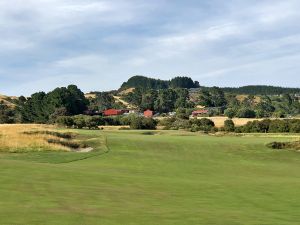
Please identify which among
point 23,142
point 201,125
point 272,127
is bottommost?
point 23,142

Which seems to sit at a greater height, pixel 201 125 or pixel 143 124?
pixel 143 124

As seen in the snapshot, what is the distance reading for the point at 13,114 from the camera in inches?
6471

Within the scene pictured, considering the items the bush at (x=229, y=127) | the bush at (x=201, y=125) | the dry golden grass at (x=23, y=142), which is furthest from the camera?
the bush at (x=201, y=125)

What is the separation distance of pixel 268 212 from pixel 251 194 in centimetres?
525

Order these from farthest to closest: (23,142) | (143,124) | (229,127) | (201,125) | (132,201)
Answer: (143,124), (201,125), (229,127), (23,142), (132,201)

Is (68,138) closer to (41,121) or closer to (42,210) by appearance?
(42,210)

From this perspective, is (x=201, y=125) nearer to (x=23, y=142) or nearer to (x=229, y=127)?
(x=229, y=127)

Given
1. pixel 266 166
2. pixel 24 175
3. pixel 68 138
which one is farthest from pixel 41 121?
pixel 24 175

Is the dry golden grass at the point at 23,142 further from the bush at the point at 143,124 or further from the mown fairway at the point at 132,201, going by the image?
the bush at the point at 143,124

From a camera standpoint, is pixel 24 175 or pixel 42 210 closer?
pixel 42 210

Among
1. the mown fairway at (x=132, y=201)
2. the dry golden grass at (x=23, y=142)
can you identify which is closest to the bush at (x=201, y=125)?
the dry golden grass at (x=23, y=142)

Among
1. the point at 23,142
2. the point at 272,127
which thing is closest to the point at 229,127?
the point at 272,127

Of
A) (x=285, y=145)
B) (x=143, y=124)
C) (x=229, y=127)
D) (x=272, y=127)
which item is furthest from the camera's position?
(x=143, y=124)

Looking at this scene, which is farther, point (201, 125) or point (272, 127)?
point (201, 125)
